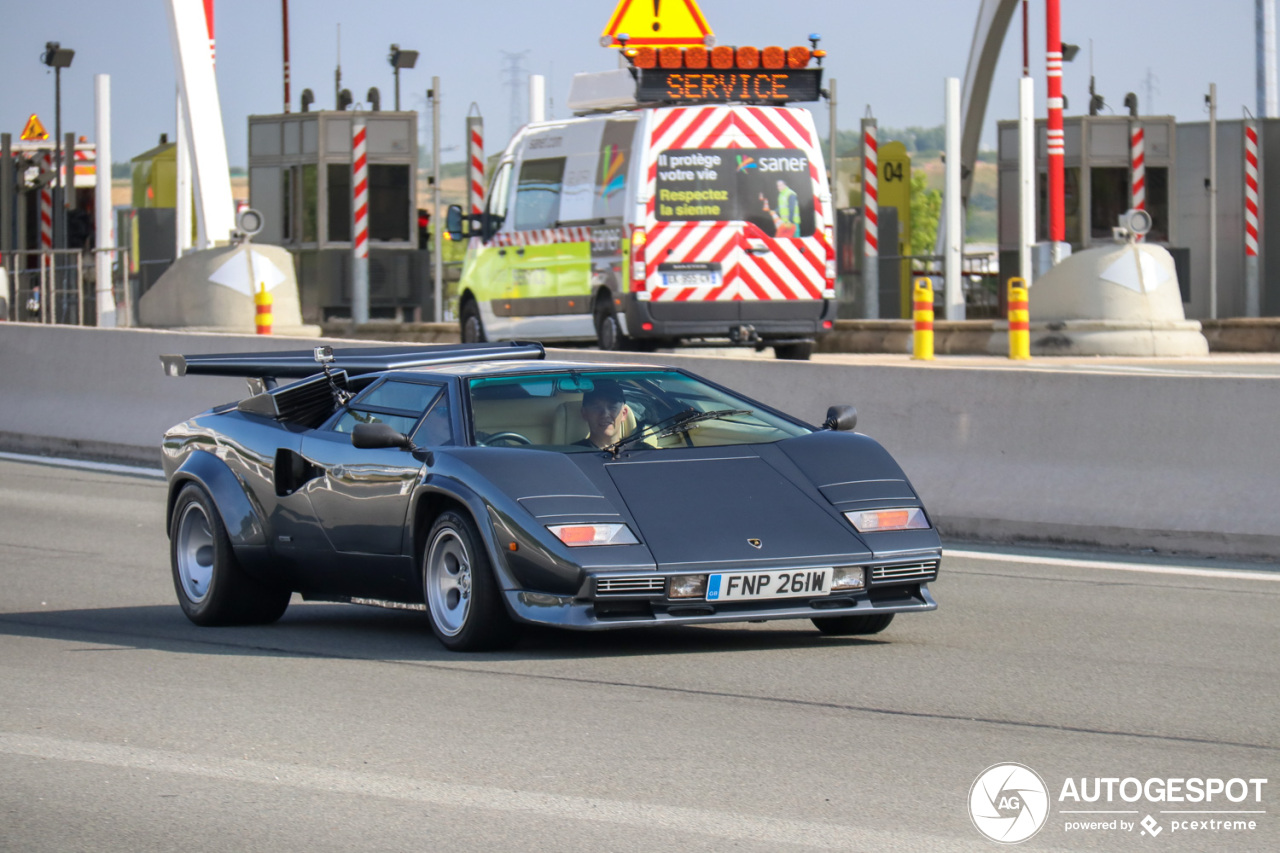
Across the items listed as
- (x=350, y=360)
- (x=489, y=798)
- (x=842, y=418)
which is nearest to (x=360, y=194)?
(x=350, y=360)

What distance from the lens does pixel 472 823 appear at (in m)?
5.00

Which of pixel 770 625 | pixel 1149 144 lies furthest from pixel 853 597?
pixel 1149 144

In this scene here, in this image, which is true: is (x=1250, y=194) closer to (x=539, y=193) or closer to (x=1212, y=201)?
(x=1212, y=201)

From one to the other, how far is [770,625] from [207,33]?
1789cm

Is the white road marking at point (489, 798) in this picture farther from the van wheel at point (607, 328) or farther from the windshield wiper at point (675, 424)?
the van wheel at point (607, 328)

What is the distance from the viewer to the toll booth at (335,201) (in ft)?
105

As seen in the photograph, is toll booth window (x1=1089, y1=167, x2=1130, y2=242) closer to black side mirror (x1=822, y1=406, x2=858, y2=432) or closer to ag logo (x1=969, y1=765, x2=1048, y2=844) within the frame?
black side mirror (x1=822, y1=406, x2=858, y2=432)

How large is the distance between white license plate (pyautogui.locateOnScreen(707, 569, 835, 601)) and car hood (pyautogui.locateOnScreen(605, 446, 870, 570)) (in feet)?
0.13

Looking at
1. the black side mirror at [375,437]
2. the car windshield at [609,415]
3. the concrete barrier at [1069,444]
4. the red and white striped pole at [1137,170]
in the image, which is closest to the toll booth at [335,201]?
the red and white striped pole at [1137,170]

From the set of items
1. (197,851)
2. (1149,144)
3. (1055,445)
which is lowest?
(197,851)

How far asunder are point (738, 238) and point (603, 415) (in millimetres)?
11519

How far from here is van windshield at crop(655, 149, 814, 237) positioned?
1886 centimetres

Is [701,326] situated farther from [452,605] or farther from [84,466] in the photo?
[452,605]

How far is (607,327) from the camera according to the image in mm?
19812
